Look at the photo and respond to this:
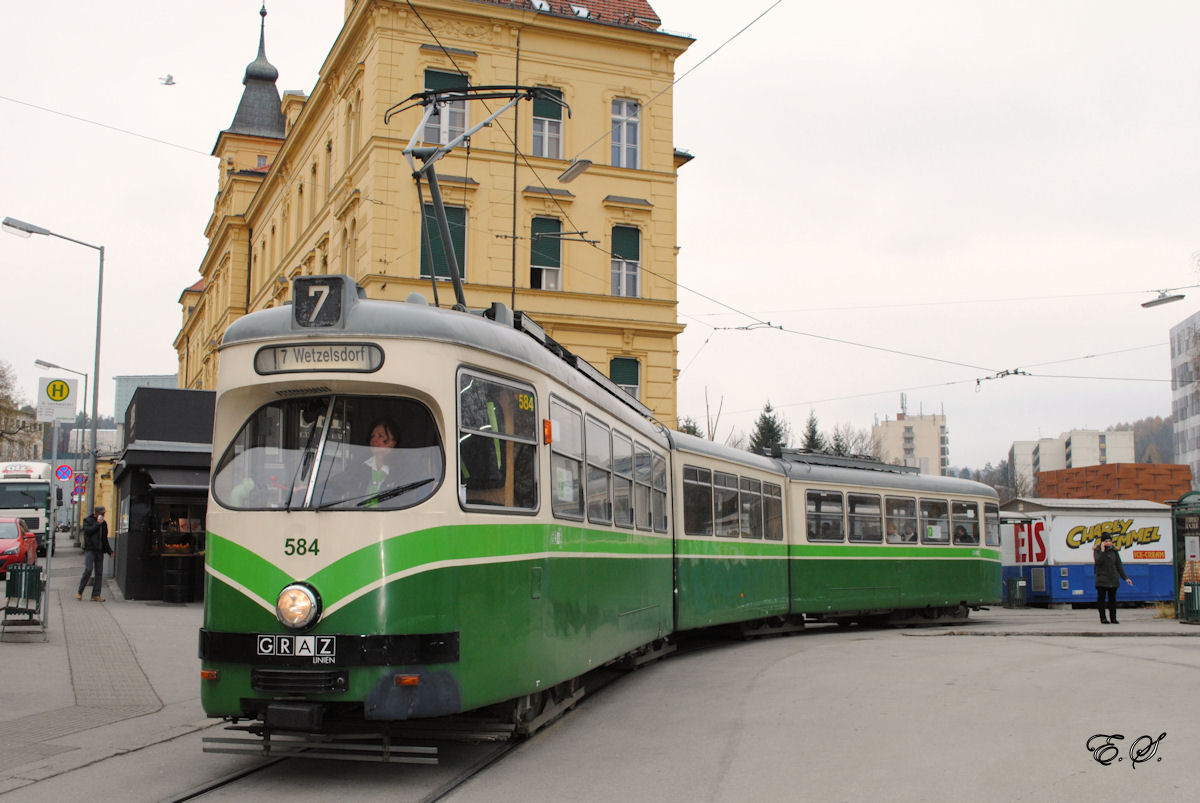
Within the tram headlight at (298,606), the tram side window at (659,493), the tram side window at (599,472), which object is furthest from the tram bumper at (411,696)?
the tram side window at (659,493)

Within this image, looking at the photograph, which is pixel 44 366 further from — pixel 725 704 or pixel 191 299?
pixel 191 299

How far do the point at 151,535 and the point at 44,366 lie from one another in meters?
19.1

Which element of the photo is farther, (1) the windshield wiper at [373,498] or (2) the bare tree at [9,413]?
(2) the bare tree at [9,413]

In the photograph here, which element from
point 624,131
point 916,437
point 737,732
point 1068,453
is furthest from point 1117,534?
point 916,437

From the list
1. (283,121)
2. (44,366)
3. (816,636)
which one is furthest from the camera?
(283,121)

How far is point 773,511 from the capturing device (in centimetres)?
1866

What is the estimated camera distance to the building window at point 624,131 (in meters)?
33.5

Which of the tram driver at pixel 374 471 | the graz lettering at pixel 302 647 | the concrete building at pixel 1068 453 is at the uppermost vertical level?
the concrete building at pixel 1068 453

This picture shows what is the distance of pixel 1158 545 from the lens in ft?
104

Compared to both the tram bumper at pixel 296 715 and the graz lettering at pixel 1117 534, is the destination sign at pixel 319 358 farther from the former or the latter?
the graz lettering at pixel 1117 534

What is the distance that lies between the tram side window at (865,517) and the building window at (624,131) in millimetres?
15502

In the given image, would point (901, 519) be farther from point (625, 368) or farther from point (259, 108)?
point (259, 108)

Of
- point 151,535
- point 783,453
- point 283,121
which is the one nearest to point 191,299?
point 283,121

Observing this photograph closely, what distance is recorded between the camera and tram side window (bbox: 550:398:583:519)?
8.92 metres
